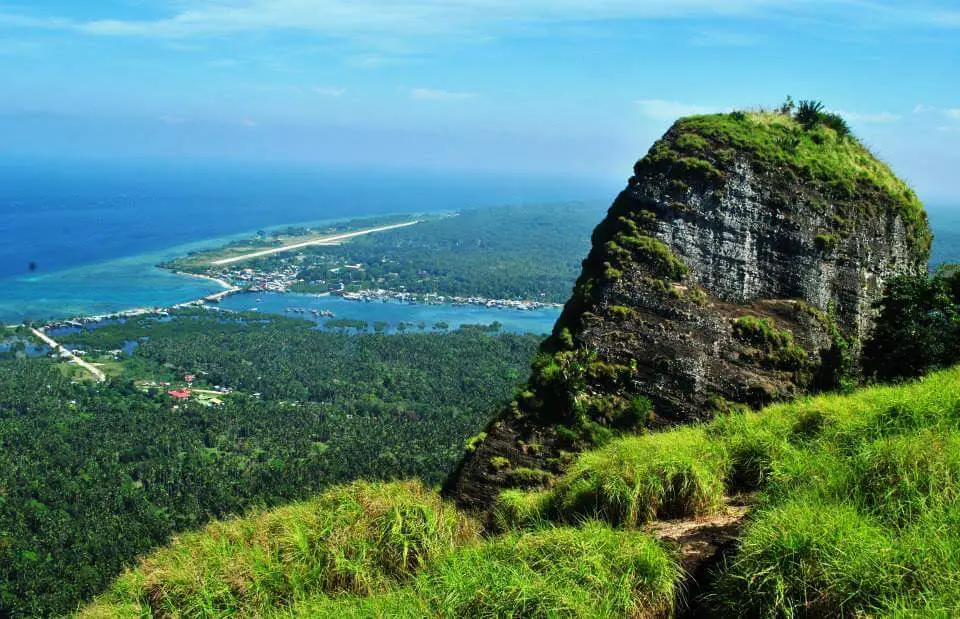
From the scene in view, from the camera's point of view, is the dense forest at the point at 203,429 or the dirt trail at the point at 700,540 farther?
the dense forest at the point at 203,429

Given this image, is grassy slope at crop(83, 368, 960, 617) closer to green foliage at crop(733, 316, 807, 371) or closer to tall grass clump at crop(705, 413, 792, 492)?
tall grass clump at crop(705, 413, 792, 492)

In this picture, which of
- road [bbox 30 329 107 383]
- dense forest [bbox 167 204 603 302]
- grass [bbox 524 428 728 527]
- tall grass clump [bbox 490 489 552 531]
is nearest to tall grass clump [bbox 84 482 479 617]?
tall grass clump [bbox 490 489 552 531]

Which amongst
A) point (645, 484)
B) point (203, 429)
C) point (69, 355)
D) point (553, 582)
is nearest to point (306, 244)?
point (69, 355)

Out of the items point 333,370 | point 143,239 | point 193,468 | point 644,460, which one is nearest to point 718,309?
point 644,460

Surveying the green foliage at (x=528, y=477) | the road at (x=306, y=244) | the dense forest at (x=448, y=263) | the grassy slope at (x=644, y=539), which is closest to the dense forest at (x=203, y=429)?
the green foliage at (x=528, y=477)

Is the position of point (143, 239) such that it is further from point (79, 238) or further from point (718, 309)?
point (718, 309)

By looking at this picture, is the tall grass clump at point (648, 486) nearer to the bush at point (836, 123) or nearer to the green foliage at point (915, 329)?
the green foliage at point (915, 329)
